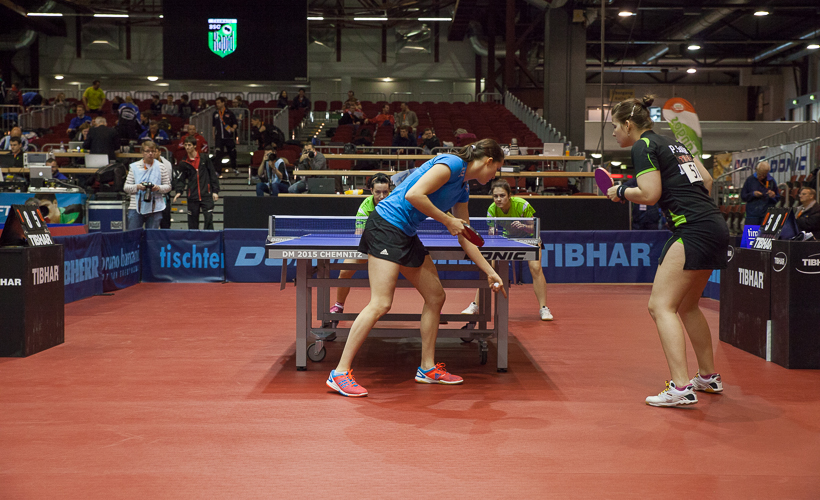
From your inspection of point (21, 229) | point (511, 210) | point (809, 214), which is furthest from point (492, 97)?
point (21, 229)

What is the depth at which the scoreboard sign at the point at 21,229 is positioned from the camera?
5633 mm

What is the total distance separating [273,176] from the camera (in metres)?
13.3

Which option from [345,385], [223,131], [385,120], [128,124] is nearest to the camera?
[345,385]

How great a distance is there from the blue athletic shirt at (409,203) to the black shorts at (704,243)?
53.8 inches

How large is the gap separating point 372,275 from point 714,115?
109 ft

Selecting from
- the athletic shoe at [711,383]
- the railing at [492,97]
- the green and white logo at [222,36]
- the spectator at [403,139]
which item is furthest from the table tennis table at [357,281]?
the railing at [492,97]

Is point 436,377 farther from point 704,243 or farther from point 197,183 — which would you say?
point 197,183

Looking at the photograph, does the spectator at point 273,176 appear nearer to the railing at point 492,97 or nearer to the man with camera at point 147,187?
the man with camera at point 147,187

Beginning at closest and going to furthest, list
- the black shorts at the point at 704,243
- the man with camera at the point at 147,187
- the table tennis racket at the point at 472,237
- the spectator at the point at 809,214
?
1. the black shorts at the point at 704,243
2. the table tennis racket at the point at 472,237
3. the man with camera at the point at 147,187
4. the spectator at the point at 809,214

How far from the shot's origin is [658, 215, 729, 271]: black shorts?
13.3ft

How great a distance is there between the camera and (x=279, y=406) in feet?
13.8

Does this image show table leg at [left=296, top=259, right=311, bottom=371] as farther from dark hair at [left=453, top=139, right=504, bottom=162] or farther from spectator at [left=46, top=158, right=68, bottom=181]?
spectator at [left=46, top=158, right=68, bottom=181]

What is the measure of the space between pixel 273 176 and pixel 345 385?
937 centimetres

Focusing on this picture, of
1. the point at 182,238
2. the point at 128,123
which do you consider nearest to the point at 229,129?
the point at 128,123
